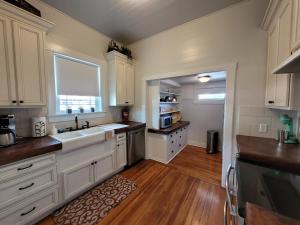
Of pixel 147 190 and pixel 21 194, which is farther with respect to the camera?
pixel 147 190

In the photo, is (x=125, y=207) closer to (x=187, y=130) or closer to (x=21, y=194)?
(x=21, y=194)

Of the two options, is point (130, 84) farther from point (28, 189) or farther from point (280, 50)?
point (280, 50)

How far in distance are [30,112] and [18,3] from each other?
1363mm

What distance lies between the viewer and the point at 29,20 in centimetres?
158

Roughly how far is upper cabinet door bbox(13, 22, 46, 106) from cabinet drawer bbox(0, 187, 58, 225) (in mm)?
1130

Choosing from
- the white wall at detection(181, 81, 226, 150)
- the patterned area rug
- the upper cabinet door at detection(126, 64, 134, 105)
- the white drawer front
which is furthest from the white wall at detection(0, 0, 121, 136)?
the white wall at detection(181, 81, 226, 150)

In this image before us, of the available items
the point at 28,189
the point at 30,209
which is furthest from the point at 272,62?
the point at 30,209

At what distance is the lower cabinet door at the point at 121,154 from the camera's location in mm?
2508

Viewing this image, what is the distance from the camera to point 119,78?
2.83 m

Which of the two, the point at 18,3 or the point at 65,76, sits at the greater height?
the point at 18,3

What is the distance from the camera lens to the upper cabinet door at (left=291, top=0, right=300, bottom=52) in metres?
1.00

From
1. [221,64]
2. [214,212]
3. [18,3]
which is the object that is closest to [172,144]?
[214,212]

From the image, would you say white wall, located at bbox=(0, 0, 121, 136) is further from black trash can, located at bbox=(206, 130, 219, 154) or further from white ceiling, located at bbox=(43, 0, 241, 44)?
black trash can, located at bbox=(206, 130, 219, 154)

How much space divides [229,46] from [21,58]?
9.41 feet
